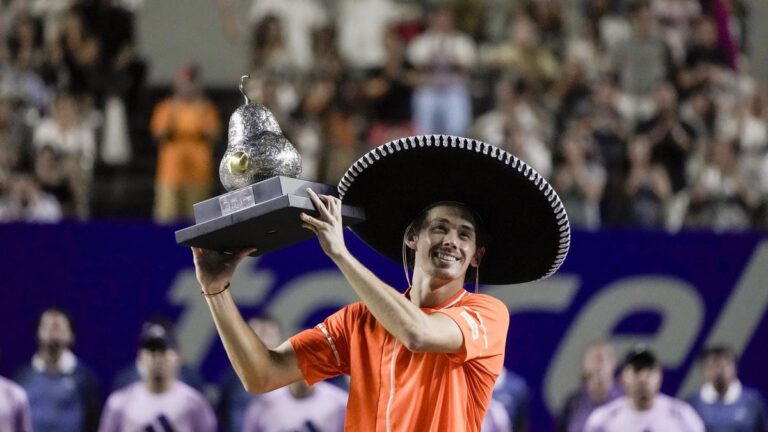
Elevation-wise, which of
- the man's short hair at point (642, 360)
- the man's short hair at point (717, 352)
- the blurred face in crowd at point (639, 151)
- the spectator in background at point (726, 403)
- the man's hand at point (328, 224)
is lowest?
the spectator in background at point (726, 403)

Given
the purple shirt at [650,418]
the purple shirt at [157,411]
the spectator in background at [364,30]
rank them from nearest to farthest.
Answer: the purple shirt at [650,418], the purple shirt at [157,411], the spectator in background at [364,30]

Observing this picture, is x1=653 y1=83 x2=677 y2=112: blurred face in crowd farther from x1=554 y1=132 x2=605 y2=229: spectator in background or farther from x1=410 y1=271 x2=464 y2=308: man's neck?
x1=410 y1=271 x2=464 y2=308: man's neck

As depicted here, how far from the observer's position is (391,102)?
1198 cm

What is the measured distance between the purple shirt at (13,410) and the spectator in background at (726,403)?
4.68 meters

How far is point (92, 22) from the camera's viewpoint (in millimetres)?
13055

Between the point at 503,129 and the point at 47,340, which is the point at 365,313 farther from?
the point at 503,129

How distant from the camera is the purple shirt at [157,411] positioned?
9.48m

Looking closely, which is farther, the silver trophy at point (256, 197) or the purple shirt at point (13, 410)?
the purple shirt at point (13, 410)

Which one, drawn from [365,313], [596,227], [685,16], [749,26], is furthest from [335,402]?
[749,26]

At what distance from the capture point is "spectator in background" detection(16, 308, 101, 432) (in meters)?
9.92

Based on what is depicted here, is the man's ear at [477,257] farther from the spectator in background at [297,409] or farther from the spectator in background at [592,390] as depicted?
the spectator in background at [592,390]

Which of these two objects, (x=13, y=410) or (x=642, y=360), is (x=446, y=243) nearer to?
(x=642, y=360)

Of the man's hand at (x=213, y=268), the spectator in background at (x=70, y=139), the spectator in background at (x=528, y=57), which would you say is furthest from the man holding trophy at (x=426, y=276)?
the spectator in background at (x=528, y=57)

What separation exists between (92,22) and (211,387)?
14.2ft
